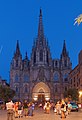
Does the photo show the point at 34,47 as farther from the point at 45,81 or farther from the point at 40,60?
the point at 45,81

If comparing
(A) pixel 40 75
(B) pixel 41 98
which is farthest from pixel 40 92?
(A) pixel 40 75

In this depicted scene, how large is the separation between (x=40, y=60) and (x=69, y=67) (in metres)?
13.3

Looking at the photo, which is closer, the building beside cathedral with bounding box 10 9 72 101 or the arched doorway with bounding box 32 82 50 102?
the arched doorway with bounding box 32 82 50 102

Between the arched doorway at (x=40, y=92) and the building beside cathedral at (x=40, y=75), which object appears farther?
the building beside cathedral at (x=40, y=75)

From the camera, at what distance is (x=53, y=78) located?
154m

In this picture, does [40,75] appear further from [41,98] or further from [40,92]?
[41,98]

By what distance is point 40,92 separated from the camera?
150 meters

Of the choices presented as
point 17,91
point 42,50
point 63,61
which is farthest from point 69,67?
point 17,91

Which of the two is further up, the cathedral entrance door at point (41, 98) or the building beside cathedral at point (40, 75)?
the building beside cathedral at point (40, 75)

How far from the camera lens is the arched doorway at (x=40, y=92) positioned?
150 metres

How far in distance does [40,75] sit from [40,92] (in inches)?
287

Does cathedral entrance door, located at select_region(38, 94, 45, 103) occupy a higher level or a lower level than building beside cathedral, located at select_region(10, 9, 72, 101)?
lower

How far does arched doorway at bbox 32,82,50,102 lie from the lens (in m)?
150

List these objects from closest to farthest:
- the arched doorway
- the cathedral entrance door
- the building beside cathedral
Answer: the arched doorway, the building beside cathedral, the cathedral entrance door
